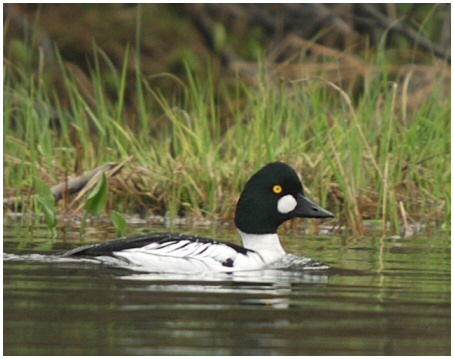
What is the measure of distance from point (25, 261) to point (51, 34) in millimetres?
10228

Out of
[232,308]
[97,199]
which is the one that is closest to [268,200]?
[97,199]

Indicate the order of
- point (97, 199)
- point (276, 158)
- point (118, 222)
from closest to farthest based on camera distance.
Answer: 1. point (118, 222)
2. point (97, 199)
3. point (276, 158)

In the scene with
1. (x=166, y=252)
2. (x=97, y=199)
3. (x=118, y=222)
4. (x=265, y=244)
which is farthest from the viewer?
(x=97, y=199)

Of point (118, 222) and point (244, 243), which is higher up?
point (118, 222)

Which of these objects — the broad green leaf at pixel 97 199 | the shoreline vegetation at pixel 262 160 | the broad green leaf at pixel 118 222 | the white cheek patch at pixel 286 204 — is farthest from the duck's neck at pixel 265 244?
the shoreline vegetation at pixel 262 160

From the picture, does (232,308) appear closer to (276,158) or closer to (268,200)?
(268,200)

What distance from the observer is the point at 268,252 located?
8000mm

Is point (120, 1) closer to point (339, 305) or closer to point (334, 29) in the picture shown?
point (334, 29)

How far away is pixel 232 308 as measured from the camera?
6055 mm

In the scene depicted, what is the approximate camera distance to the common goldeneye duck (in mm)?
7453

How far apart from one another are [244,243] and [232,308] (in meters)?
2.17

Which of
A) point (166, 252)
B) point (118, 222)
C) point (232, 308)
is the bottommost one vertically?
point (232, 308)

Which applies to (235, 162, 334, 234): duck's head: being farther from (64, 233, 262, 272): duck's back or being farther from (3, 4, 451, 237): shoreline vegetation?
(3, 4, 451, 237): shoreline vegetation

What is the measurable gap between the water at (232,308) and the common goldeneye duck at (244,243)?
13 centimetres
